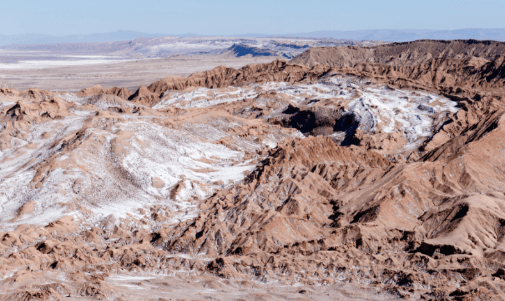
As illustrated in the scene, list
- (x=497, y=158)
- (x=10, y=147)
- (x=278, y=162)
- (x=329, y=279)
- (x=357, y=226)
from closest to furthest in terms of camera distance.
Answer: (x=329, y=279) < (x=357, y=226) < (x=497, y=158) < (x=278, y=162) < (x=10, y=147)

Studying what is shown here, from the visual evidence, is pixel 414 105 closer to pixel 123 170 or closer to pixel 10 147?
pixel 123 170

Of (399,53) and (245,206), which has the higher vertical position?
(399,53)

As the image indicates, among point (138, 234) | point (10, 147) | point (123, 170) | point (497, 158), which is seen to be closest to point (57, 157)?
point (123, 170)

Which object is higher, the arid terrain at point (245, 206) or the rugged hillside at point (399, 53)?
the rugged hillside at point (399, 53)

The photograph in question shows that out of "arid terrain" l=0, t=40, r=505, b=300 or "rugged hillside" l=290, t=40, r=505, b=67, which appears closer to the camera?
"arid terrain" l=0, t=40, r=505, b=300

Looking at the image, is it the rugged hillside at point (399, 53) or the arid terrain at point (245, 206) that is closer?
the arid terrain at point (245, 206)

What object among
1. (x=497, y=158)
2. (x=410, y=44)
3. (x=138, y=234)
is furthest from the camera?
(x=410, y=44)

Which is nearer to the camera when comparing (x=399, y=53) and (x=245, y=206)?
(x=245, y=206)

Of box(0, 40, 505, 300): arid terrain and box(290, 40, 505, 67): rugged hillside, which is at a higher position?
box(290, 40, 505, 67): rugged hillside
